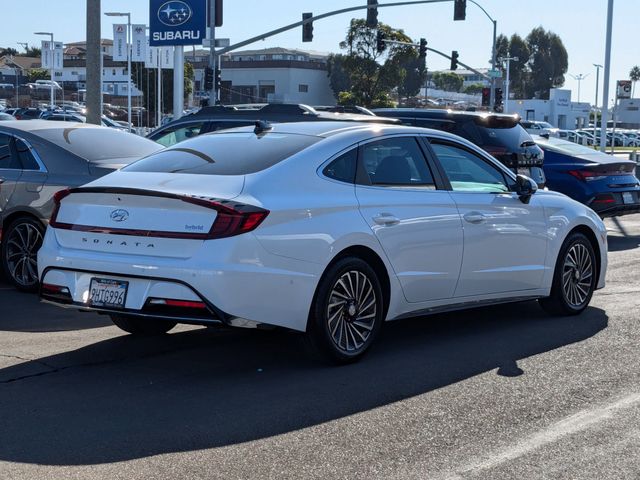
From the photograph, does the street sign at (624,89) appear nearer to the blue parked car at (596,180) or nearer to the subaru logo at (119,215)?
the blue parked car at (596,180)

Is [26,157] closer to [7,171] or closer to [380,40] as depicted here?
[7,171]

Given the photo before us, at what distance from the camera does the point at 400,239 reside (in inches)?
276

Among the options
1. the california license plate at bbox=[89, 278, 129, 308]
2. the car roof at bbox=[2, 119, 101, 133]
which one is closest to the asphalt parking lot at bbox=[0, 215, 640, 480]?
the california license plate at bbox=[89, 278, 129, 308]

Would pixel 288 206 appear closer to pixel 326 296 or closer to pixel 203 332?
pixel 326 296

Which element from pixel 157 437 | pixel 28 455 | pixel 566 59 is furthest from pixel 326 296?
pixel 566 59

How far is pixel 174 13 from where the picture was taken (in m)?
30.4

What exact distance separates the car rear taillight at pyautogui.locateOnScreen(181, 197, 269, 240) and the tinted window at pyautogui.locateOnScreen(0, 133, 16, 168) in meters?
4.66

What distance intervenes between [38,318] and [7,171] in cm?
213

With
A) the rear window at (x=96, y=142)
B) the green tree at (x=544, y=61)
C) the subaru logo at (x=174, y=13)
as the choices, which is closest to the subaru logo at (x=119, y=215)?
the rear window at (x=96, y=142)

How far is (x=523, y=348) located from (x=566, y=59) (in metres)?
146

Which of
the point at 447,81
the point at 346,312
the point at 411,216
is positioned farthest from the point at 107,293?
the point at 447,81

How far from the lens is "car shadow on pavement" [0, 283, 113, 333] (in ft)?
26.4

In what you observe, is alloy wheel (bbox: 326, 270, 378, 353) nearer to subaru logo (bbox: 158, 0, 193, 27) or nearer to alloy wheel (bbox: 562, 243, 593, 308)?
alloy wheel (bbox: 562, 243, 593, 308)

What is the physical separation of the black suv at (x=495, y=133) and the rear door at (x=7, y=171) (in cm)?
529
